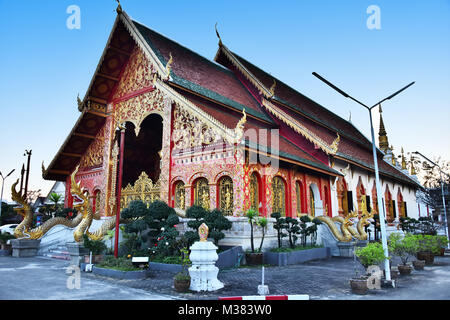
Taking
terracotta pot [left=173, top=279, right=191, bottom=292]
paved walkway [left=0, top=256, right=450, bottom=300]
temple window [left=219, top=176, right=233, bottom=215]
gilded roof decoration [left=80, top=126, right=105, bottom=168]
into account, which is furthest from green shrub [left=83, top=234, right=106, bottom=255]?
gilded roof decoration [left=80, top=126, right=105, bottom=168]

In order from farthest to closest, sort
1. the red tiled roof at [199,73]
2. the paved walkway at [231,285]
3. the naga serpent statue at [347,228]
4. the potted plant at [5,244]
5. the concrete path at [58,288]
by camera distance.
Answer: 1. the red tiled roof at [199,73]
2. the naga serpent statue at [347,228]
3. the potted plant at [5,244]
4. the paved walkway at [231,285]
5. the concrete path at [58,288]

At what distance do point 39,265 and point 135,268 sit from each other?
4.21 meters

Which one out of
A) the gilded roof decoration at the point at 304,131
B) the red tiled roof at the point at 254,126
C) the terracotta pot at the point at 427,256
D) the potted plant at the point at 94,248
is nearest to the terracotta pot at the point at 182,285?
the potted plant at the point at 94,248

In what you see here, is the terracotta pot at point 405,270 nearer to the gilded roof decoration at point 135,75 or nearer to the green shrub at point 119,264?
the green shrub at point 119,264

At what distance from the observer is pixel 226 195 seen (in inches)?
474

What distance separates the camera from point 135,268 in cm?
845

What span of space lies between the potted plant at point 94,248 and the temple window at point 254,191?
17.5 ft

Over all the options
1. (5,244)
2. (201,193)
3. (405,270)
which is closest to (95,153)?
(5,244)

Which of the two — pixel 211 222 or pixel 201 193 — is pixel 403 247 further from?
pixel 201 193

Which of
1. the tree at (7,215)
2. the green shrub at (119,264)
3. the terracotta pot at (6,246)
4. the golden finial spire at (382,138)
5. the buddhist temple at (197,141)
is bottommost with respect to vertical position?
the green shrub at (119,264)

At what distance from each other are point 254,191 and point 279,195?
1.82m

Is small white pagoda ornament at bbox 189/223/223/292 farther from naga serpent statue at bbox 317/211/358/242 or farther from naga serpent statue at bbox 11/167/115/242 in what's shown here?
naga serpent statue at bbox 317/211/358/242

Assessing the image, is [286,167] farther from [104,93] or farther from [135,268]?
[104,93]

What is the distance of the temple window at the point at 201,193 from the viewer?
40.8 ft
